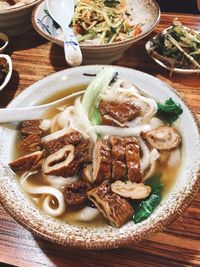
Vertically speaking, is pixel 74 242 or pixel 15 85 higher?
pixel 74 242

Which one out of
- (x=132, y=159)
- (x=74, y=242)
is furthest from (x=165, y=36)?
(x=74, y=242)

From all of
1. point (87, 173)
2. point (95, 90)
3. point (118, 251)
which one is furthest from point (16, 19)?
point (118, 251)

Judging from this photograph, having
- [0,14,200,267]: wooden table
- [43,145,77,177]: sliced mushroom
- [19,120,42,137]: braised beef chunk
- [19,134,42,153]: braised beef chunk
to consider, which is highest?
[43,145,77,177]: sliced mushroom

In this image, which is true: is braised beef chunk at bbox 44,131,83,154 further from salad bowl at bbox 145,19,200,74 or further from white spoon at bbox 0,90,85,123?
salad bowl at bbox 145,19,200,74

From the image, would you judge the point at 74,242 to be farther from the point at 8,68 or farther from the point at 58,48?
the point at 58,48

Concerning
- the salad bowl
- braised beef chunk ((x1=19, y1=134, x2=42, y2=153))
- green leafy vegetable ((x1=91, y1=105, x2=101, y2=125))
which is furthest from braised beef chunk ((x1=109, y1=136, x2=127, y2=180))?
the salad bowl

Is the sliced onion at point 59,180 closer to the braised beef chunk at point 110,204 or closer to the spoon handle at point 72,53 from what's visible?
the braised beef chunk at point 110,204

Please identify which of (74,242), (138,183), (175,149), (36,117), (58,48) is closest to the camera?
(74,242)
